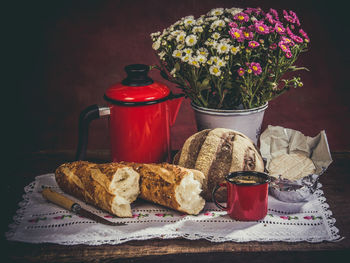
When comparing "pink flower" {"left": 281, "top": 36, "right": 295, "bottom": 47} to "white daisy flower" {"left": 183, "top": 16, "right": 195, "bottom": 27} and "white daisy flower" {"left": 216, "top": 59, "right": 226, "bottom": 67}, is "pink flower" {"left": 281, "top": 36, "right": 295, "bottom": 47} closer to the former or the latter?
"white daisy flower" {"left": 216, "top": 59, "right": 226, "bottom": 67}

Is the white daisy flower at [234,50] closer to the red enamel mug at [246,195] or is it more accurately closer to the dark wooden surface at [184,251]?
the red enamel mug at [246,195]

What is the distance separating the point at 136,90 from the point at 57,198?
443mm

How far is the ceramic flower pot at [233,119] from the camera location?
1.52 metres

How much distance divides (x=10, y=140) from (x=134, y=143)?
0.90 metres

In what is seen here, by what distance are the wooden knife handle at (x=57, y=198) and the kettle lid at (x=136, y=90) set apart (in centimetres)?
36

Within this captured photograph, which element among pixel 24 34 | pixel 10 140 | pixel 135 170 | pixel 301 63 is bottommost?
pixel 10 140

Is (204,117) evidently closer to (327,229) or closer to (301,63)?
(327,229)

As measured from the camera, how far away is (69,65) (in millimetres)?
2045

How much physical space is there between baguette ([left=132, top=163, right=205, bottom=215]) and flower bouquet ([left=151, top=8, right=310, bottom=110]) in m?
0.36

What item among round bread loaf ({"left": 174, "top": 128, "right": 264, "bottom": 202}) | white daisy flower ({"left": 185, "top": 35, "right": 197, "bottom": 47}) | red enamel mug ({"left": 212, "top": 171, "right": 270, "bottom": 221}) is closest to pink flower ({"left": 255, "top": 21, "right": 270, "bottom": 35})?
white daisy flower ({"left": 185, "top": 35, "right": 197, "bottom": 47})

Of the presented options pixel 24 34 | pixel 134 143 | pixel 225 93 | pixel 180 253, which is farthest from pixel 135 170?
pixel 24 34

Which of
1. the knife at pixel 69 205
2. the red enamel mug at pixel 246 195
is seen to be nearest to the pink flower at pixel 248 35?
the red enamel mug at pixel 246 195

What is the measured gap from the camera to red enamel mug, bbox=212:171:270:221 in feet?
3.98

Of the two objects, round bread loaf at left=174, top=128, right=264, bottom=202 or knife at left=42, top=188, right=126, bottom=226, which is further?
round bread loaf at left=174, top=128, right=264, bottom=202
